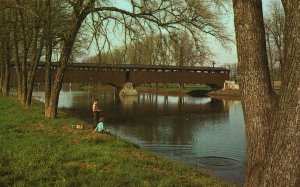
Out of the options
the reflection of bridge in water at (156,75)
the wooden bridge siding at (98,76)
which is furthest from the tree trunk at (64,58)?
the reflection of bridge in water at (156,75)

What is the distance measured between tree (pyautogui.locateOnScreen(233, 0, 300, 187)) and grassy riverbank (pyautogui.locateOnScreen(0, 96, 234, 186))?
224 cm

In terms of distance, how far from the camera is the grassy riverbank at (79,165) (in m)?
7.08

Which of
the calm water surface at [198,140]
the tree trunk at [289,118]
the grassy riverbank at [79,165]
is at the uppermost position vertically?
the tree trunk at [289,118]

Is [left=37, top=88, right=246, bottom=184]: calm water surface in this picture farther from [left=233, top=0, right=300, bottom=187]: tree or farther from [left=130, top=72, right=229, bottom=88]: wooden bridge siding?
[left=130, top=72, right=229, bottom=88]: wooden bridge siding

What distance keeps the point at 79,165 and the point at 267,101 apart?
4.42m

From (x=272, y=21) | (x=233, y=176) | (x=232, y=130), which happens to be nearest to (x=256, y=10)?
(x=233, y=176)

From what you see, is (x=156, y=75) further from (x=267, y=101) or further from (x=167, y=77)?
(x=267, y=101)

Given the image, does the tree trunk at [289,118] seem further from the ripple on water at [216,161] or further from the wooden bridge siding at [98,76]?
the wooden bridge siding at [98,76]

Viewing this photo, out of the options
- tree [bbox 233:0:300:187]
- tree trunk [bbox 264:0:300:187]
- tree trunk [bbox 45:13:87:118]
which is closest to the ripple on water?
tree trunk [bbox 45:13:87:118]

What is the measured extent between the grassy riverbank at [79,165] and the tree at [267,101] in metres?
2.24

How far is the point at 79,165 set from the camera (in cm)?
839

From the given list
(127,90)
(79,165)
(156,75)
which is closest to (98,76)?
(127,90)

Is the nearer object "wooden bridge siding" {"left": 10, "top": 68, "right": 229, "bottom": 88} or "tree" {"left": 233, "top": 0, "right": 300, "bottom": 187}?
"tree" {"left": 233, "top": 0, "right": 300, "bottom": 187}

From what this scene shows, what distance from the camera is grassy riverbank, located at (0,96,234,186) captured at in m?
7.08
